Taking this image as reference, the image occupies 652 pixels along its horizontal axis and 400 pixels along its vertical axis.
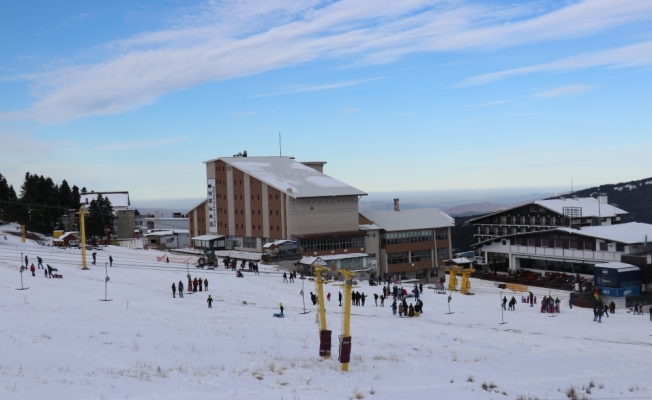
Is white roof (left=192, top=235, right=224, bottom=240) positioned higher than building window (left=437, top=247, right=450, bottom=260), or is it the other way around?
white roof (left=192, top=235, right=224, bottom=240)

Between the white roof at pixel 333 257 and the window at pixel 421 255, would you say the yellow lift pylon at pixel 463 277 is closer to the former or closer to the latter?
the white roof at pixel 333 257

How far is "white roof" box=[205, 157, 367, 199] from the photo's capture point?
70.6 m

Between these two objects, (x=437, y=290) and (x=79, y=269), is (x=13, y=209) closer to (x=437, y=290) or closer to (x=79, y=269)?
(x=79, y=269)

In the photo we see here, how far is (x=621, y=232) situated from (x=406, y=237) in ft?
80.7

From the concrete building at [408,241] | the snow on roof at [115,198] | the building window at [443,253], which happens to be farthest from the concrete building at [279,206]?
the snow on roof at [115,198]

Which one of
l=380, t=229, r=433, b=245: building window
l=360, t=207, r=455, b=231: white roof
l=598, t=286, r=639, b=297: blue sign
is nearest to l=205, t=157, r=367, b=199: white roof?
l=360, t=207, r=455, b=231: white roof

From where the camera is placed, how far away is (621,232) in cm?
5906

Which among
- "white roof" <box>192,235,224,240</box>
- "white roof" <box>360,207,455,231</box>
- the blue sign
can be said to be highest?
"white roof" <box>360,207,455,231</box>

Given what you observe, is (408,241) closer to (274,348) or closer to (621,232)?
(621,232)

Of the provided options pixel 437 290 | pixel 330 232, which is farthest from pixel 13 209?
pixel 437 290

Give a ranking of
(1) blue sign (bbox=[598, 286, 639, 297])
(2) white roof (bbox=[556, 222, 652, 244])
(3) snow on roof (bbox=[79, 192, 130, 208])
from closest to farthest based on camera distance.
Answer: (1) blue sign (bbox=[598, 286, 639, 297]) → (2) white roof (bbox=[556, 222, 652, 244]) → (3) snow on roof (bbox=[79, 192, 130, 208])

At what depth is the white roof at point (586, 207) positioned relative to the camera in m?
75.4

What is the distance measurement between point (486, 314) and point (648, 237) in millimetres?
25997

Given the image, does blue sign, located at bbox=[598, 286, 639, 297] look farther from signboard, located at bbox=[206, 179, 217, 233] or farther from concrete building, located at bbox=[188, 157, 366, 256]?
signboard, located at bbox=[206, 179, 217, 233]
